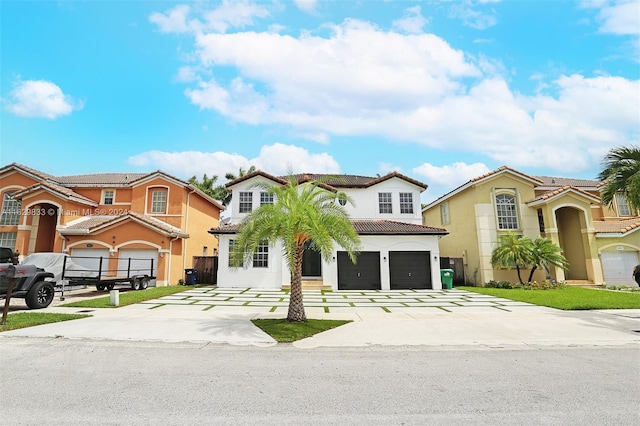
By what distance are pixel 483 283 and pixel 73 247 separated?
26109 millimetres

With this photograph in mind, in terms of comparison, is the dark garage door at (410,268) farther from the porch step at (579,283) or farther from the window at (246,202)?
the window at (246,202)

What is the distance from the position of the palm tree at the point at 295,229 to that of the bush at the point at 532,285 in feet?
48.3

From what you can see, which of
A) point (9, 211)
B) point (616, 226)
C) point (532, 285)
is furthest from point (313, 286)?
point (9, 211)

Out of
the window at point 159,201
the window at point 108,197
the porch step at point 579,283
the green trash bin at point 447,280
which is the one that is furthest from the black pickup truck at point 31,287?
the porch step at point 579,283

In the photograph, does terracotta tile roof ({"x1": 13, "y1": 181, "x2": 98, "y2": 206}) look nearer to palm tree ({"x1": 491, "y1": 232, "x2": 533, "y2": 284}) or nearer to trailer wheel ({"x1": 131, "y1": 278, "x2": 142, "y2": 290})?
trailer wheel ({"x1": 131, "y1": 278, "x2": 142, "y2": 290})

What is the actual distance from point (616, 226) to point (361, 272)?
18.2 metres

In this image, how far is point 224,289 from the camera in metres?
18.7

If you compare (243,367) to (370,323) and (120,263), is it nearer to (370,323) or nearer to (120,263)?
(370,323)

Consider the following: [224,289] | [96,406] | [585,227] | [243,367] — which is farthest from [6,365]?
[585,227]

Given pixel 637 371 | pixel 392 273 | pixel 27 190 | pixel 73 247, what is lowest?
pixel 637 371

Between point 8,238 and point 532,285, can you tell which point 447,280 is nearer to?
point 532,285

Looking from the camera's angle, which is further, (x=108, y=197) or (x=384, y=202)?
(x=108, y=197)

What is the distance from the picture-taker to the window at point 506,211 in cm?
2166

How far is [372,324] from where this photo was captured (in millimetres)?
9453
